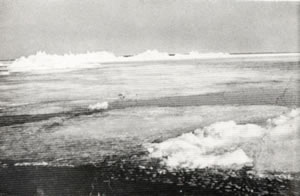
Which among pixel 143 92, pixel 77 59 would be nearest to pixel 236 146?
pixel 143 92

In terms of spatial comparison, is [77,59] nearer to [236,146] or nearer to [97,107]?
[97,107]

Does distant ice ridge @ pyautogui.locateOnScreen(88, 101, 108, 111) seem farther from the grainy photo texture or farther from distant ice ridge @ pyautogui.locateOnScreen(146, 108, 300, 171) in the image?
distant ice ridge @ pyautogui.locateOnScreen(146, 108, 300, 171)

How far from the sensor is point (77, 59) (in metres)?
3.02

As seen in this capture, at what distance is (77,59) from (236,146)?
4.98 ft

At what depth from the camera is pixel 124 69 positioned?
9.93 feet

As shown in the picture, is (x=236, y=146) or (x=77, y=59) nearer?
(x=236, y=146)

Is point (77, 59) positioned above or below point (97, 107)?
above

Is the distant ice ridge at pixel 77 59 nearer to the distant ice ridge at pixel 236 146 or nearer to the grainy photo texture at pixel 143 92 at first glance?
the grainy photo texture at pixel 143 92

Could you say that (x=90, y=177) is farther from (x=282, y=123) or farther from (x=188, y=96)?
(x=282, y=123)

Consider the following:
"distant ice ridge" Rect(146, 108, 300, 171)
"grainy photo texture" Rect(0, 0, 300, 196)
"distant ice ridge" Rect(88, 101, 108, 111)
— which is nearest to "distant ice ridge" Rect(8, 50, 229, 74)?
"grainy photo texture" Rect(0, 0, 300, 196)

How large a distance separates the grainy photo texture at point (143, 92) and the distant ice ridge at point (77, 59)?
1cm

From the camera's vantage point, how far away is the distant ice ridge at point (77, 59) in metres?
3.00

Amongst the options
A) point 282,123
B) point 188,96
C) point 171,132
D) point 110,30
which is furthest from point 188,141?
point 110,30

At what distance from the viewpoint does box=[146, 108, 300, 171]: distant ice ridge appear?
2.57 m
